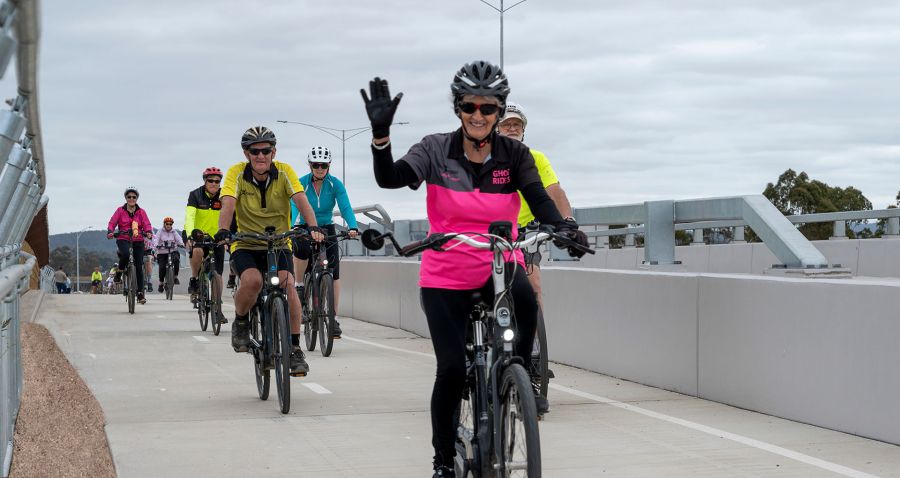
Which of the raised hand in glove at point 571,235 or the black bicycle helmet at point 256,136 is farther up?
the black bicycle helmet at point 256,136

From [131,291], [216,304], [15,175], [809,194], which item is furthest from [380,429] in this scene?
[809,194]

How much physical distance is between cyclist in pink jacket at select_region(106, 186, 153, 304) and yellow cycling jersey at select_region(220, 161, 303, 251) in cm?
1288

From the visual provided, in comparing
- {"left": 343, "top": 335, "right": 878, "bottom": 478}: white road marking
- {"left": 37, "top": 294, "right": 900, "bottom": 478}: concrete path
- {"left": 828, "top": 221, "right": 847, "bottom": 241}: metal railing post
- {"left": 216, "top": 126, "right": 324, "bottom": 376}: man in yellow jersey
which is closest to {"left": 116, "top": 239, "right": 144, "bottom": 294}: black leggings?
{"left": 37, "top": 294, "right": 900, "bottom": 478}: concrete path

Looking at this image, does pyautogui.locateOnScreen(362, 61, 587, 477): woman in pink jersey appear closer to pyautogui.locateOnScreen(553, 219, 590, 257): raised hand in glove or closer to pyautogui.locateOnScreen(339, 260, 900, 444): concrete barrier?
pyautogui.locateOnScreen(553, 219, 590, 257): raised hand in glove

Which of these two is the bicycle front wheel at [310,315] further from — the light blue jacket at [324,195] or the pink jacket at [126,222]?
the pink jacket at [126,222]

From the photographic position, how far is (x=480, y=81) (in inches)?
233

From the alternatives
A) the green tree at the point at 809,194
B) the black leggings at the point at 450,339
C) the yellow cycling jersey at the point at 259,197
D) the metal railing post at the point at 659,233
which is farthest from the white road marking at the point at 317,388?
the green tree at the point at 809,194

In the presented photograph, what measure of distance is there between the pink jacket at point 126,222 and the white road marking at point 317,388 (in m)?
12.3

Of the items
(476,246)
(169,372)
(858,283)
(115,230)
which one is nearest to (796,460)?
(858,283)

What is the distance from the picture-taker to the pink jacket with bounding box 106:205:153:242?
912 inches

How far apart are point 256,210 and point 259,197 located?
0.11 meters

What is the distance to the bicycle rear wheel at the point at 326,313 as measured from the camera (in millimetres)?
14195

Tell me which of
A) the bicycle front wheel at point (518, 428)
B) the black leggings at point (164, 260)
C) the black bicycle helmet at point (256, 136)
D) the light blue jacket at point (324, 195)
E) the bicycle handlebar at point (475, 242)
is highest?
the black bicycle helmet at point (256, 136)

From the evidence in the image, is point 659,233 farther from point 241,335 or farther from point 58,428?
point 58,428
